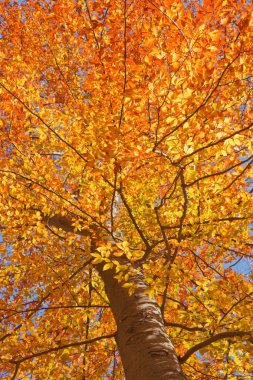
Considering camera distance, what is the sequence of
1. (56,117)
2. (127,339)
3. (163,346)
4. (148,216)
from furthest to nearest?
(56,117) → (148,216) → (127,339) → (163,346)

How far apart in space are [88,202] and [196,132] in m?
2.53

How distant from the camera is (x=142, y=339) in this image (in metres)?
2.92

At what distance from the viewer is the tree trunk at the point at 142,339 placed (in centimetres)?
259

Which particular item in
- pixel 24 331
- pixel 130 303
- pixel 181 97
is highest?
pixel 181 97

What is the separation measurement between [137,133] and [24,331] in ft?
10.0

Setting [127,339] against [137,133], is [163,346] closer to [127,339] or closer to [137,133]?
[127,339]

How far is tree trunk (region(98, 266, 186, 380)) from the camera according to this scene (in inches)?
102

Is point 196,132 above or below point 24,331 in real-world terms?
above

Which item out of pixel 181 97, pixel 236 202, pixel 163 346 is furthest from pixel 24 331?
pixel 181 97

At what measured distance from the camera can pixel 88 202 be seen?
561cm

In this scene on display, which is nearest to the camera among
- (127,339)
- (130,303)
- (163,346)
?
(163,346)

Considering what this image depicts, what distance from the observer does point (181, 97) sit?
117 inches

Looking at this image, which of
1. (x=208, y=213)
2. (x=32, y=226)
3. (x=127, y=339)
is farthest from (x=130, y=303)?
(x=32, y=226)

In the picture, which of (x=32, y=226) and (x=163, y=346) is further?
(x=32, y=226)
